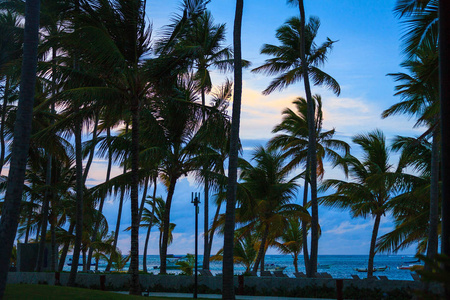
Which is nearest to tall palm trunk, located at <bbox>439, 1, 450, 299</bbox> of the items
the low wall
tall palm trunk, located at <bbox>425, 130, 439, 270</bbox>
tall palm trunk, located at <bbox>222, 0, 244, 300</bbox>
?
tall palm trunk, located at <bbox>222, 0, 244, 300</bbox>

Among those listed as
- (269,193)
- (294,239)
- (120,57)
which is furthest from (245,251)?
(120,57)

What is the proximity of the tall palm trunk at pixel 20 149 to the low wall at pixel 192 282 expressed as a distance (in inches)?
419

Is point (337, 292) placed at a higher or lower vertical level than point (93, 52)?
lower

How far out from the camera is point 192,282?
1970 centimetres

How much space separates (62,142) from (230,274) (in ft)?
45.7

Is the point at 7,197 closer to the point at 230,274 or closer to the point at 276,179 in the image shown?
the point at 230,274

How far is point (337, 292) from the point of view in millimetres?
15789

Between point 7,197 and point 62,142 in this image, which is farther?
point 62,142

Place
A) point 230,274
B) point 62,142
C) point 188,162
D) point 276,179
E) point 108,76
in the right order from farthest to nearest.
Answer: point 276,179 → point 62,142 → point 188,162 → point 108,76 → point 230,274

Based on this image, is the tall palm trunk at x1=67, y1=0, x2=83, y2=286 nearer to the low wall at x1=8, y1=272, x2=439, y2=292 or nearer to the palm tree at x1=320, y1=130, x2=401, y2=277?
the low wall at x1=8, y1=272, x2=439, y2=292

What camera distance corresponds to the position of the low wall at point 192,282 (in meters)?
16.6

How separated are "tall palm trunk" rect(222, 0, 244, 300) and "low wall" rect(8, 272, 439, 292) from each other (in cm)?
450

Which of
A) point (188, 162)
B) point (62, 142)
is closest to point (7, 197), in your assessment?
point (188, 162)

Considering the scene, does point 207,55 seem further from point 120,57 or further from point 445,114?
point 445,114
